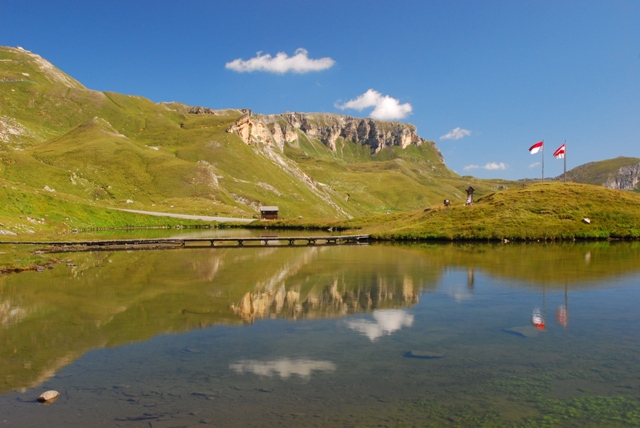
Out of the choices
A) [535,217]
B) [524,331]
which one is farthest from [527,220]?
[524,331]

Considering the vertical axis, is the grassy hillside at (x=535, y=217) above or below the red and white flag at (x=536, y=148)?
below

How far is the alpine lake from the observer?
12297mm

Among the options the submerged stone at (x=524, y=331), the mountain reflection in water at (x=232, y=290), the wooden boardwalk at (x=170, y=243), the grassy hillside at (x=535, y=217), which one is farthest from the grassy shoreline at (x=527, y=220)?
the submerged stone at (x=524, y=331)

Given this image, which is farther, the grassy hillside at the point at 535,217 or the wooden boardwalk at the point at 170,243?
the grassy hillside at the point at 535,217

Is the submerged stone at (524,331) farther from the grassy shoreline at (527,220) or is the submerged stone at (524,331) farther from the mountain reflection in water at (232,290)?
the grassy shoreline at (527,220)

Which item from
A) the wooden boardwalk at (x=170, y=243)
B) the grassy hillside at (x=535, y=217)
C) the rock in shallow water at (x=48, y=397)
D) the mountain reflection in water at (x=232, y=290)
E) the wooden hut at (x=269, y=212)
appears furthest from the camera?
the wooden hut at (x=269, y=212)

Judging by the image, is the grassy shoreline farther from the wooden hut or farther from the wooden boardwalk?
the wooden hut

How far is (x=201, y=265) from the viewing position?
4250 centimetres

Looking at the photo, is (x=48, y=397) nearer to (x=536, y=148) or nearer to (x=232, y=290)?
(x=232, y=290)

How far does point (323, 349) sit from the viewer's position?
57.4 ft

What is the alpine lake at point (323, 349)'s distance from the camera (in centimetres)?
1230

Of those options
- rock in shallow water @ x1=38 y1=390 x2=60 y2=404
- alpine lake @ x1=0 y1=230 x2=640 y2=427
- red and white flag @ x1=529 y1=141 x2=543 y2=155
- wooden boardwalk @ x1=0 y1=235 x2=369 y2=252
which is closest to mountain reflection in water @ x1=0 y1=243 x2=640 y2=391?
alpine lake @ x1=0 y1=230 x2=640 y2=427

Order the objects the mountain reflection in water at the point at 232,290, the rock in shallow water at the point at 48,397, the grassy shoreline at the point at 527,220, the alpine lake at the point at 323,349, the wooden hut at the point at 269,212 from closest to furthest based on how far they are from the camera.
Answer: the alpine lake at the point at 323,349 → the rock in shallow water at the point at 48,397 → the mountain reflection in water at the point at 232,290 → the grassy shoreline at the point at 527,220 → the wooden hut at the point at 269,212

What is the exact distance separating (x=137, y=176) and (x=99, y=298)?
139 metres
